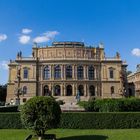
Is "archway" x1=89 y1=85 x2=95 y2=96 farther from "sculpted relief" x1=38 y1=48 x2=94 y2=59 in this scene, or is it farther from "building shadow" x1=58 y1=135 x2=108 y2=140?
"building shadow" x1=58 y1=135 x2=108 y2=140

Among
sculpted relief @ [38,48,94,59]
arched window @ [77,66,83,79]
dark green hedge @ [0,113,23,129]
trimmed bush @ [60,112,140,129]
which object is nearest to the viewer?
trimmed bush @ [60,112,140,129]

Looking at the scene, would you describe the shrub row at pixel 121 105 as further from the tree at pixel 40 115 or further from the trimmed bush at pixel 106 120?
the tree at pixel 40 115

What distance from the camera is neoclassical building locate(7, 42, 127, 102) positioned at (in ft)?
253

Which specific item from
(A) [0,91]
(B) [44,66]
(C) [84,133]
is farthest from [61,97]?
(C) [84,133]

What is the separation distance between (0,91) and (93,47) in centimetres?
3349

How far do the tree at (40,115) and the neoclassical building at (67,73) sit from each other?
5860cm

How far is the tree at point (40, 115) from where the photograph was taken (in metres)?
16.9

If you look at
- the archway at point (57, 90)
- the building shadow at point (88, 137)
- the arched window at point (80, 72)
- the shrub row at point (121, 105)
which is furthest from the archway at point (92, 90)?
the building shadow at point (88, 137)

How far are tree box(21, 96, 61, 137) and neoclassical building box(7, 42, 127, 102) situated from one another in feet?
192

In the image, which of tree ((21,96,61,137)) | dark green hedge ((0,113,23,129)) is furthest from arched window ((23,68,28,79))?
tree ((21,96,61,137))

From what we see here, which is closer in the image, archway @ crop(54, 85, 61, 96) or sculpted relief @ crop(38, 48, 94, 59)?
archway @ crop(54, 85, 61, 96)

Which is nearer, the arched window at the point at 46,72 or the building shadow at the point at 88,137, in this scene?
the building shadow at the point at 88,137

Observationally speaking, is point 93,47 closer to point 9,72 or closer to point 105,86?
point 105,86

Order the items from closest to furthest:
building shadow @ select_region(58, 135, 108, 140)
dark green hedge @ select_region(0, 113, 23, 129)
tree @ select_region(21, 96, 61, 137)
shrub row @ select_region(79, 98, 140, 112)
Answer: tree @ select_region(21, 96, 61, 137) → building shadow @ select_region(58, 135, 108, 140) → dark green hedge @ select_region(0, 113, 23, 129) → shrub row @ select_region(79, 98, 140, 112)
